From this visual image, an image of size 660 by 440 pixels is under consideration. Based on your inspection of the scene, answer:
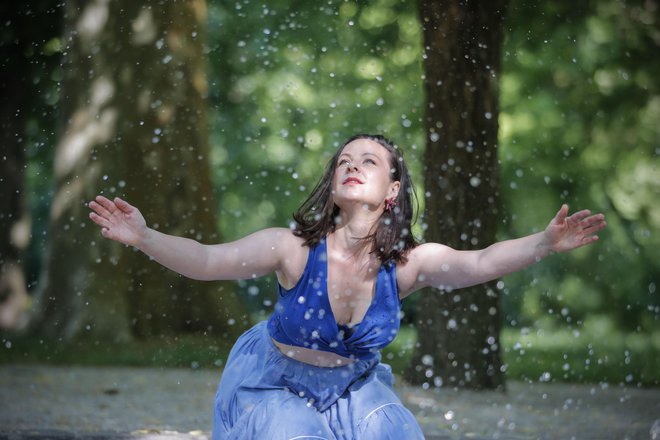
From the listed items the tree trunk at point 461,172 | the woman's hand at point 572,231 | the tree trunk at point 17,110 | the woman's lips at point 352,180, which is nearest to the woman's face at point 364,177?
the woman's lips at point 352,180

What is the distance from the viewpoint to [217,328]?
42.2 ft

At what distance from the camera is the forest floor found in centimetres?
744

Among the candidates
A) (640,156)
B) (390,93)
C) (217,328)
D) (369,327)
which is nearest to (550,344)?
(640,156)

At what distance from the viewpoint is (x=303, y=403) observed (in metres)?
4.09

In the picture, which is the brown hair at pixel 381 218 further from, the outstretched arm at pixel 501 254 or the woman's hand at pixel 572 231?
the woman's hand at pixel 572 231

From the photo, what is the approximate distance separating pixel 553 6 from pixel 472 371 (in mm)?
5881

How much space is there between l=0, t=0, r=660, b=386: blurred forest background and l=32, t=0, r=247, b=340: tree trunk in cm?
3

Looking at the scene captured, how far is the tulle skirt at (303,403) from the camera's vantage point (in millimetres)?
3998

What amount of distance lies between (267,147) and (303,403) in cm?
1777

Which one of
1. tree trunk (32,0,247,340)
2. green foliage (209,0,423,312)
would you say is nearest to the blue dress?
tree trunk (32,0,247,340)

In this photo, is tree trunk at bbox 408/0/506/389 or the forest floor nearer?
the forest floor

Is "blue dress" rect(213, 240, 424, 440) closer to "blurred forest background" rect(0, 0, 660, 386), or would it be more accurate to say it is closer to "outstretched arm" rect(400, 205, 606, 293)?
"outstretched arm" rect(400, 205, 606, 293)

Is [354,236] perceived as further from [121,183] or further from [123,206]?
[121,183]

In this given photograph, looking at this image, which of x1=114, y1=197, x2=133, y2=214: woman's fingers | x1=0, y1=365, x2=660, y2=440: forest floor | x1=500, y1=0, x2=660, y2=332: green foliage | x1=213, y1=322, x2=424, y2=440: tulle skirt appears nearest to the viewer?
x1=114, y1=197, x2=133, y2=214: woman's fingers
